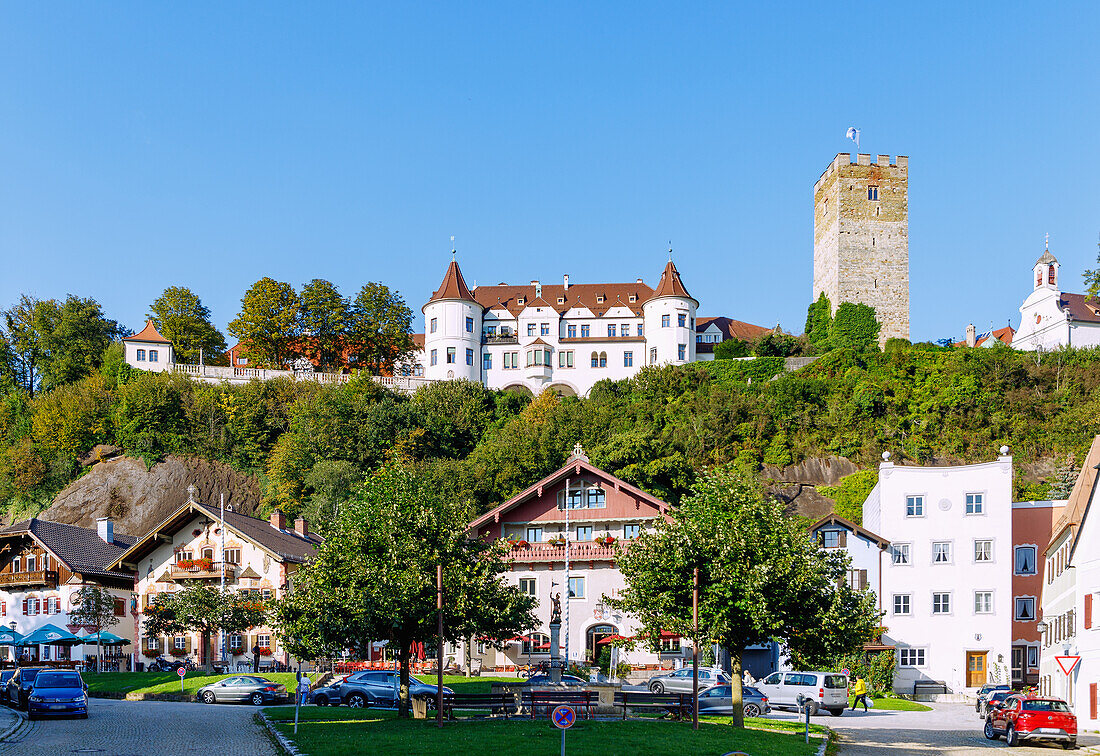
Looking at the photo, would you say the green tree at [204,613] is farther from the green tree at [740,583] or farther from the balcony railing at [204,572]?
the green tree at [740,583]

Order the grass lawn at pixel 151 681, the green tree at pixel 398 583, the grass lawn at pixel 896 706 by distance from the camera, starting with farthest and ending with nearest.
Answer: the grass lawn at pixel 896 706
the grass lawn at pixel 151 681
the green tree at pixel 398 583

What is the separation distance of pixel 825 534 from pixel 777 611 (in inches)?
1106

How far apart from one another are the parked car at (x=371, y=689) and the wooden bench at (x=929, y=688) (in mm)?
28553

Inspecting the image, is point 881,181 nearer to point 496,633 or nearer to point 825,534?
point 825,534

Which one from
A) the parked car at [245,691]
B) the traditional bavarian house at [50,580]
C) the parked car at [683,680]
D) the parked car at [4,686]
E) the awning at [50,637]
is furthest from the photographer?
the traditional bavarian house at [50,580]

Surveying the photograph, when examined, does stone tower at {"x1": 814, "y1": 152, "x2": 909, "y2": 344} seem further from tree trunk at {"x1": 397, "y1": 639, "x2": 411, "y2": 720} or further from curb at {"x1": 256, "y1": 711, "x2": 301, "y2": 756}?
curb at {"x1": 256, "y1": 711, "x2": 301, "y2": 756}

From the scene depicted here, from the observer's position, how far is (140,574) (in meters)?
60.5

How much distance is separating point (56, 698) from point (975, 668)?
42690 millimetres

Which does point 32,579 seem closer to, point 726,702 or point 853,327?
point 726,702

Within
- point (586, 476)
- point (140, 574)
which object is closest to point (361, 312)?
point (140, 574)

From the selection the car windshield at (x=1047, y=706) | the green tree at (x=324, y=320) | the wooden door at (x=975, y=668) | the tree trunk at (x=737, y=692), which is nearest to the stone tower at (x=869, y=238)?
the green tree at (x=324, y=320)

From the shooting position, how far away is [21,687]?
35.2 meters

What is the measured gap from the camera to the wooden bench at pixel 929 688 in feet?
185

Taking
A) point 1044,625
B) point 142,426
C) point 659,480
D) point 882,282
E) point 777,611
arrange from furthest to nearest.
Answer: point 882,282
point 142,426
point 659,480
point 1044,625
point 777,611
